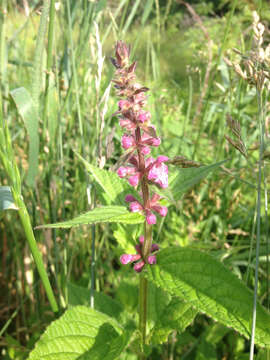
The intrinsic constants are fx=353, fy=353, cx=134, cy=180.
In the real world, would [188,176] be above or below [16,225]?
above

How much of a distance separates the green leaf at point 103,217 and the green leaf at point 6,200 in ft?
0.58

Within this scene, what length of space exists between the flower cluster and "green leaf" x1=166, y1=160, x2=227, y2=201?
0.05 m

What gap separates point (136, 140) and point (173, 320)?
19.5 inches

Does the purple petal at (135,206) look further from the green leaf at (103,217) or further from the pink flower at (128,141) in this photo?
the pink flower at (128,141)

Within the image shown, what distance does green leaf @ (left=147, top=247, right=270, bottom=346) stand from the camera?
714mm

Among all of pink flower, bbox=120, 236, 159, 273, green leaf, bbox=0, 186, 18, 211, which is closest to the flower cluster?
pink flower, bbox=120, 236, 159, 273

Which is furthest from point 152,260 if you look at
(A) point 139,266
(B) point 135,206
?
(B) point 135,206

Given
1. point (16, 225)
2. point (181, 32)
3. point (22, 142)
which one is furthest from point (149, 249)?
point (181, 32)

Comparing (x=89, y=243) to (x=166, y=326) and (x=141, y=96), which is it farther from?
(x=141, y=96)

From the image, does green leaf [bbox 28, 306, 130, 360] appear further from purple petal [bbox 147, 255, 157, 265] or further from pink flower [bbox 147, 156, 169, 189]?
pink flower [bbox 147, 156, 169, 189]

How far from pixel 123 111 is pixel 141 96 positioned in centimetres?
5

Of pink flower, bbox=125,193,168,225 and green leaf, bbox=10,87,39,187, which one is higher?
green leaf, bbox=10,87,39,187

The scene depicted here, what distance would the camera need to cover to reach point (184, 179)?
0.88 m

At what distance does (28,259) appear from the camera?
1.43 meters
